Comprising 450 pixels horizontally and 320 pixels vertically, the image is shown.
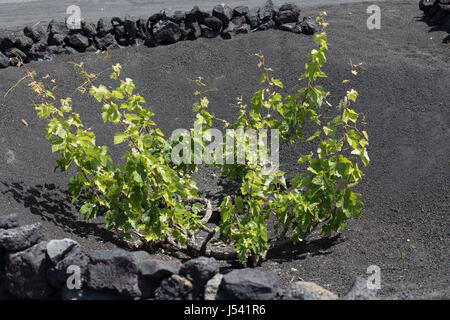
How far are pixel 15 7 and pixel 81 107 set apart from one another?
258 inches

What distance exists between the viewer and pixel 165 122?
6.87 m

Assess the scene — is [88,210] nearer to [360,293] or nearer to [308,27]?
[360,293]

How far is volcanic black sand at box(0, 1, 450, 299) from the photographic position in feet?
15.5

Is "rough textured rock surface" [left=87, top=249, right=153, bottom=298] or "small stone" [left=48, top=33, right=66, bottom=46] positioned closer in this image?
"rough textured rock surface" [left=87, top=249, right=153, bottom=298]

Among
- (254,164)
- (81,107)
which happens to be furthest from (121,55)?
(254,164)

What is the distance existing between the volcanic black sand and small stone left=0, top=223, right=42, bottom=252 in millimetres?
736

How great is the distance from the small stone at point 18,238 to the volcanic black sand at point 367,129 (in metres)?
0.74

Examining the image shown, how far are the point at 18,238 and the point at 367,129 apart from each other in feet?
12.6

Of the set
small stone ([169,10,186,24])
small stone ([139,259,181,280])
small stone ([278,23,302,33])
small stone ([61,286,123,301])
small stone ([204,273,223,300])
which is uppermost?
small stone ([169,10,186,24])

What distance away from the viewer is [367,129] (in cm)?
633

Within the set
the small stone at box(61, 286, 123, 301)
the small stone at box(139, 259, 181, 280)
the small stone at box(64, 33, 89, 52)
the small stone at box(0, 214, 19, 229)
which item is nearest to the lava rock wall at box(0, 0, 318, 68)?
the small stone at box(64, 33, 89, 52)

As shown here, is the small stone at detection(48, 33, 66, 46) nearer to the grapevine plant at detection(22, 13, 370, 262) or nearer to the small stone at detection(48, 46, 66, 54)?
the small stone at detection(48, 46, 66, 54)

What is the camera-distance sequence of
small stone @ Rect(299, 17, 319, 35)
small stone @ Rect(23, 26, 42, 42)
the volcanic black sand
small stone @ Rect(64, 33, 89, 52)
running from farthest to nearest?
small stone @ Rect(299, 17, 319, 35) < small stone @ Rect(64, 33, 89, 52) < small stone @ Rect(23, 26, 42, 42) < the volcanic black sand
